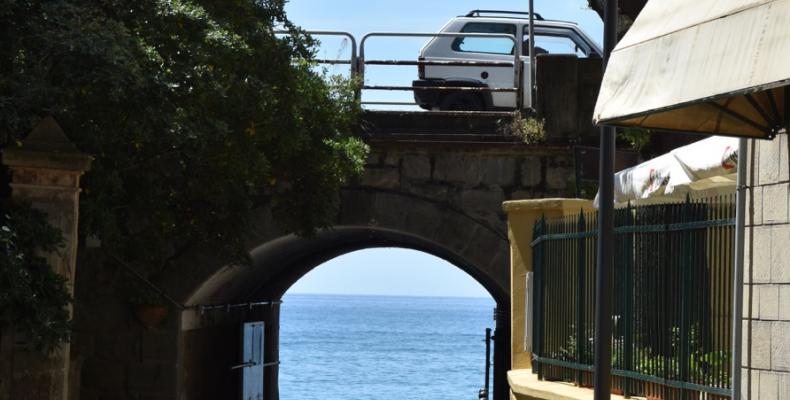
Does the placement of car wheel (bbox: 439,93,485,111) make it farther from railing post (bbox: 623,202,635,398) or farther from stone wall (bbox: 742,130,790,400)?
stone wall (bbox: 742,130,790,400)

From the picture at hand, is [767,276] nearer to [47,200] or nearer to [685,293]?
[685,293]

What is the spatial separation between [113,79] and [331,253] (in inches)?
526

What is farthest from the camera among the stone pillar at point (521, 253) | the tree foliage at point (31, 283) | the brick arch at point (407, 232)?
the brick arch at point (407, 232)

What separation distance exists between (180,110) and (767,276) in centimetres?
620

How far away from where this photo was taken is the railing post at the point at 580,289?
34.7 ft

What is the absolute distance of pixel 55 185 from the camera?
974 cm

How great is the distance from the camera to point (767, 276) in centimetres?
689

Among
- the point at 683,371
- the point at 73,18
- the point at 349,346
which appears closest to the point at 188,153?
the point at 73,18

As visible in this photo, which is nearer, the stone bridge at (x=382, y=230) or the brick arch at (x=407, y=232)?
the stone bridge at (x=382, y=230)

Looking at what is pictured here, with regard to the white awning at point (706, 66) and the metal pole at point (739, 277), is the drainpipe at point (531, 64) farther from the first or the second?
the white awning at point (706, 66)

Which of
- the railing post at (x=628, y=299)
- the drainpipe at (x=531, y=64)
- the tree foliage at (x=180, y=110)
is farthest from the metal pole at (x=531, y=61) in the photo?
the railing post at (x=628, y=299)

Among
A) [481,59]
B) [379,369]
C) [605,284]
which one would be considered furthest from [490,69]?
[379,369]

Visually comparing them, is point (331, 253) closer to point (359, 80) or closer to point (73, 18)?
point (359, 80)

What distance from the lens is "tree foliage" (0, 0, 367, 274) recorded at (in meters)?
10.6
